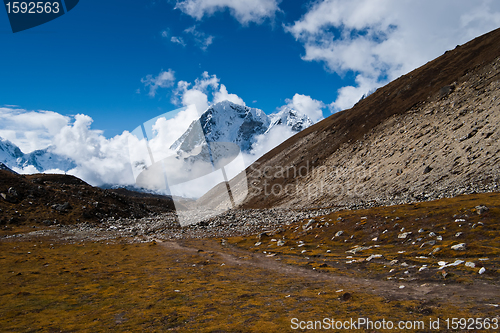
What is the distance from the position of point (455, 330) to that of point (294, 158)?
346ft

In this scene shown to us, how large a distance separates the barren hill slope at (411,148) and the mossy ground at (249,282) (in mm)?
17904

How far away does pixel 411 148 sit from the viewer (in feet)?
191

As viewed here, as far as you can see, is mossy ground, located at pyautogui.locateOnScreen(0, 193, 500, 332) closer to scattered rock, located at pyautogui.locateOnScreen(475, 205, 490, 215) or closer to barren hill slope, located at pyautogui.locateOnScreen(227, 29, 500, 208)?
scattered rock, located at pyautogui.locateOnScreen(475, 205, 490, 215)

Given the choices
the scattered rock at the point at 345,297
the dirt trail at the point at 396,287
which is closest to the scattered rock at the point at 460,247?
the dirt trail at the point at 396,287

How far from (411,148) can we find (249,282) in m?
57.5

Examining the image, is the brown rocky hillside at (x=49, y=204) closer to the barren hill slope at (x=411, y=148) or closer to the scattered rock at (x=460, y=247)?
the barren hill slope at (x=411, y=148)

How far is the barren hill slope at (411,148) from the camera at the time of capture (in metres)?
42.2

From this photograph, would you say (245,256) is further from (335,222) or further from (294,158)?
(294,158)

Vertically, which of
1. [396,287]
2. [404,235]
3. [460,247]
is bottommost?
[460,247]

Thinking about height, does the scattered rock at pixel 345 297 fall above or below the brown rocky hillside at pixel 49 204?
below

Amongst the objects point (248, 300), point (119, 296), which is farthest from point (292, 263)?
point (119, 296)

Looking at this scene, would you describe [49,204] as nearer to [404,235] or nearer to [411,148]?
[404,235]

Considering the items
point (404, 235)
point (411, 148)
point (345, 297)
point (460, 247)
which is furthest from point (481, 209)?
point (411, 148)

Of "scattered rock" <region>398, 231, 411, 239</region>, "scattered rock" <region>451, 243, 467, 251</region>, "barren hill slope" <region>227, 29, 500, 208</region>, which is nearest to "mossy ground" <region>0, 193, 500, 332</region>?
"scattered rock" <region>451, 243, 467, 251</region>
